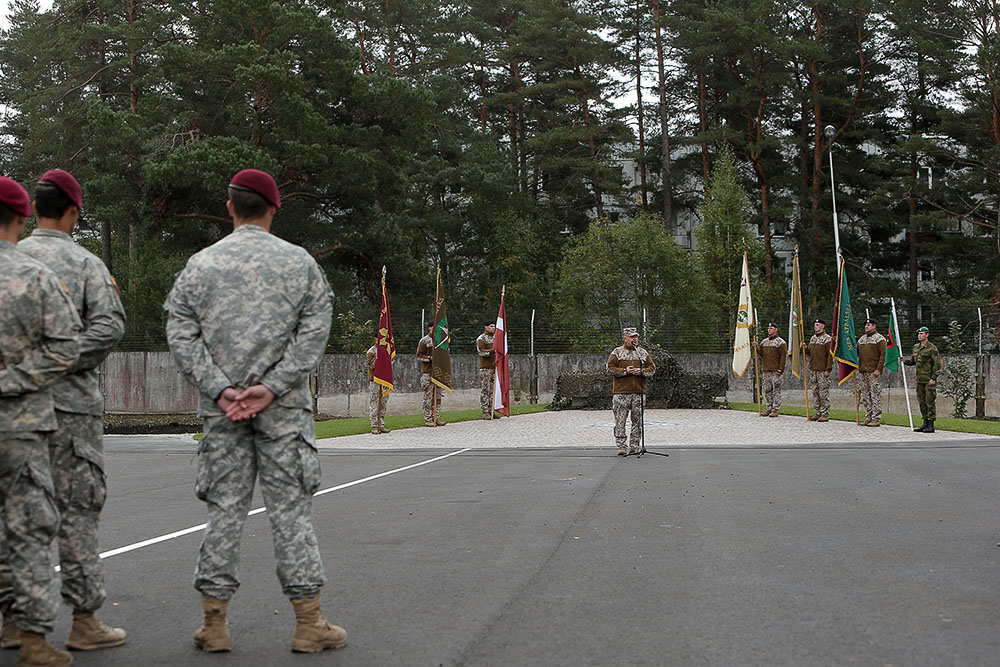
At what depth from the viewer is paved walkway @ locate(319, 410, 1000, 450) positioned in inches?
709

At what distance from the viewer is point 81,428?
468 cm

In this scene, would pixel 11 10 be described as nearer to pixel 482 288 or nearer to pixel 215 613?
pixel 482 288

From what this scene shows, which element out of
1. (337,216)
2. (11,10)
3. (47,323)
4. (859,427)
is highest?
(11,10)

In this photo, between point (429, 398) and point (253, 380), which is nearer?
point (253, 380)

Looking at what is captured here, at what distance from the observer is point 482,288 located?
4650 centimetres

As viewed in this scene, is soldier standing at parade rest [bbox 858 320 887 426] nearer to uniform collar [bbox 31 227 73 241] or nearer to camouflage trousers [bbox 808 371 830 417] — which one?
camouflage trousers [bbox 808 371 830 417]

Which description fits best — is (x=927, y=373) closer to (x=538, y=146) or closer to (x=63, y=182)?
(x=63, y=182)

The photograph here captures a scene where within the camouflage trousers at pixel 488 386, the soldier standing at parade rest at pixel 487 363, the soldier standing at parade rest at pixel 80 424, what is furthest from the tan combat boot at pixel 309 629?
the camouflage trousers at pixel 488 386

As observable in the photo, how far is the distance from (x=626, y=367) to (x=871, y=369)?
8.71m

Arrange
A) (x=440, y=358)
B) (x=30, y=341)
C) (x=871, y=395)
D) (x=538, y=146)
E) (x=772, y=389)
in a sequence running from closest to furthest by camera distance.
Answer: (x=30, y=341) < (x=871, y=395) < (x=440, y=358) < (x=772, y=389) < (x=538, y=146)

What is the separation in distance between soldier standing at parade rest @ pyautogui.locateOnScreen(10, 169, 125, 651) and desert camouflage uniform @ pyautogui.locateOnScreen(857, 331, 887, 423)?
63.6 ft

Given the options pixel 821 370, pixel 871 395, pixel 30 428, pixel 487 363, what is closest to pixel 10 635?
pixel 30 428

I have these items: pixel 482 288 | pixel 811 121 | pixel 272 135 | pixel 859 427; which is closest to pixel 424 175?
pixel 482 288

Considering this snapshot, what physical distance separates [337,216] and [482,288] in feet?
39.1
